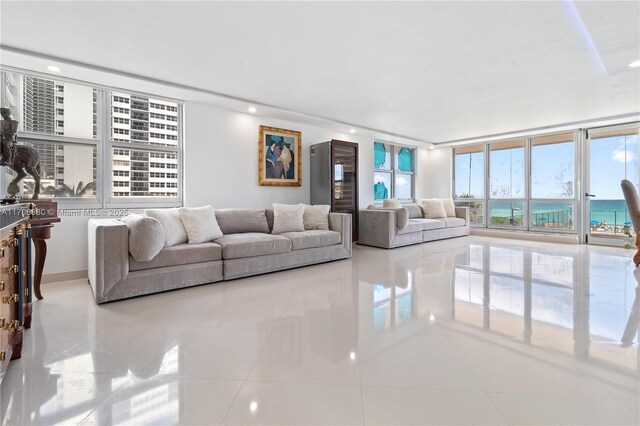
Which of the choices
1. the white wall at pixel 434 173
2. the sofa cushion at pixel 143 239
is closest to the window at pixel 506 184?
the white wall at pixel 434 173

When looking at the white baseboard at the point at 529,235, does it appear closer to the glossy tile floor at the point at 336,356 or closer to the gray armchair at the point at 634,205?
the gray armchair at the point at 634,205

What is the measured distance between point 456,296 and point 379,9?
8.48 feet

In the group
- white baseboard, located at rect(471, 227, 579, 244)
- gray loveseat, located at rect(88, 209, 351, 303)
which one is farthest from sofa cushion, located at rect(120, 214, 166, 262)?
white baseboard, located at rect(471, 227, 579, 244)

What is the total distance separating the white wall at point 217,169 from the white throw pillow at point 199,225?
0.78 m

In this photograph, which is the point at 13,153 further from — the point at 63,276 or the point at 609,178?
the point at 609,178

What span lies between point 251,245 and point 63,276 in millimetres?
2196

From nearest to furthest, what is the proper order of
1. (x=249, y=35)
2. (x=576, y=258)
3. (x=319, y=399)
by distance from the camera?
(x=319, y=399) < (x=249, y=35) < (x=576, y=258)

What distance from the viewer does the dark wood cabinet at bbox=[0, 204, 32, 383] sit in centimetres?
141

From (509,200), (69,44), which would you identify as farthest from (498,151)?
(69,44)

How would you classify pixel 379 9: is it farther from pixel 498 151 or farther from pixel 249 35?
pixel 498 151

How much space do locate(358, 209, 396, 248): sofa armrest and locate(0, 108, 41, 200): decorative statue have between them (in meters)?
4.77

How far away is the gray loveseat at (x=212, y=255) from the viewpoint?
2.69 metres

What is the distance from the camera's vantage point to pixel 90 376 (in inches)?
61.9

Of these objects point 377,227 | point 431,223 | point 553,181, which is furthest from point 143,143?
point 553,181
